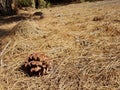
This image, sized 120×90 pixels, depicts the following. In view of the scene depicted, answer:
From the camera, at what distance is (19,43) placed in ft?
10.6

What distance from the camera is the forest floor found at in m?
2.40

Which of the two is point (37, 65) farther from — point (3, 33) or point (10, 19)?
point (10, 19)

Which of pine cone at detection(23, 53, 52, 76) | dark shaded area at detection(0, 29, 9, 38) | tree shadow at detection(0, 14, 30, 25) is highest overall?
tree shadow at detection(0, 14, 30, 25)

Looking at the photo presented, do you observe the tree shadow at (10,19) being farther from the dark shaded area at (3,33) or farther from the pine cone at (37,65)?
the pine cone at (37,65)

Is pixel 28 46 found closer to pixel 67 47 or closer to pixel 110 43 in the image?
pixel 67 47

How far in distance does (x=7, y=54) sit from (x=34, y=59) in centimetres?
57

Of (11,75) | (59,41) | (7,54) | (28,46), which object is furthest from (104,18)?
(11,75)

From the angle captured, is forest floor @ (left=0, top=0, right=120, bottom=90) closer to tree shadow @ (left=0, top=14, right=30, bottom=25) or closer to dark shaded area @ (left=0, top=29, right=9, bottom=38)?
dark shaded area @ (left=0, top=29, right=9, bottom=38)

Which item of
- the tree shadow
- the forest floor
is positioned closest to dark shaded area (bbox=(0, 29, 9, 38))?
the forest floor

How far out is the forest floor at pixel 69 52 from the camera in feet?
7.86

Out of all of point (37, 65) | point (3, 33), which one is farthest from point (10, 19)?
point (37, 65)

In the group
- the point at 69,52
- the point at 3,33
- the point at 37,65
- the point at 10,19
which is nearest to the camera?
the point at 37,65

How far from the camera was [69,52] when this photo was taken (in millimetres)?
2916

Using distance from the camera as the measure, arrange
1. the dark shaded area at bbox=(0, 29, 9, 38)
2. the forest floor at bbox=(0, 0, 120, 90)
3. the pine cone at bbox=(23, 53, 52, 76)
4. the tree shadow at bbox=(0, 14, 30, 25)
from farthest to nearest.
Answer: the tree shadow at bbox=(0, 14, 30, 25)
the dark shaded area at bbox=(0, 29, 9, 38)
the pine cone at bbox=(23, 53, 52, 76)
the forest floor at bbox=(0, 0, 120, 90)
